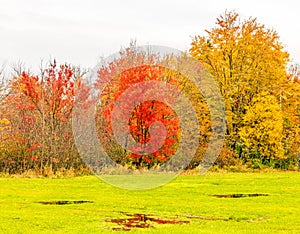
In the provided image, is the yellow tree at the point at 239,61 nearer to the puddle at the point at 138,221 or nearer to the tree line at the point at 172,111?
the tree line at the point at 172,111

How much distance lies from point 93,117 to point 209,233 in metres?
26.3

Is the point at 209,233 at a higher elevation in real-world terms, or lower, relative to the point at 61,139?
lower

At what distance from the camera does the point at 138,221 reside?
57.0 feet

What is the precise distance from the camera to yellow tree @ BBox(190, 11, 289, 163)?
47.6 meters

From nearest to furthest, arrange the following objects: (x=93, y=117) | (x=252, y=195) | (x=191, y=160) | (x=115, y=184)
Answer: (x=252, y=195) < (x=115, y=184) < (x=93, y=117) < (x=191, y=160)

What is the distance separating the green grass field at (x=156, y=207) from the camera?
52.7 ft

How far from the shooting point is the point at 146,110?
1535 inches

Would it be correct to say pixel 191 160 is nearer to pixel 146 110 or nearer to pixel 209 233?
pixel 146 110

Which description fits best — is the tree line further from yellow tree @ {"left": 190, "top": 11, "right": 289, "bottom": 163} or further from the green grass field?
the green grass field

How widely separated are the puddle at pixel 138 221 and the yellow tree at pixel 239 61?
29.6 meters

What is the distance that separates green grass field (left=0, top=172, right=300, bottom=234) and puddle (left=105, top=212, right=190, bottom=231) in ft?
0.84

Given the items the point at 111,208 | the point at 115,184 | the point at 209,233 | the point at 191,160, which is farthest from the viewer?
the point at 191,160

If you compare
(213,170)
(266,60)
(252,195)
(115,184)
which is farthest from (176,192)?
(266,60)

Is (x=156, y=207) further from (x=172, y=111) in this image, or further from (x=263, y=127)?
(x=263, y=127)
